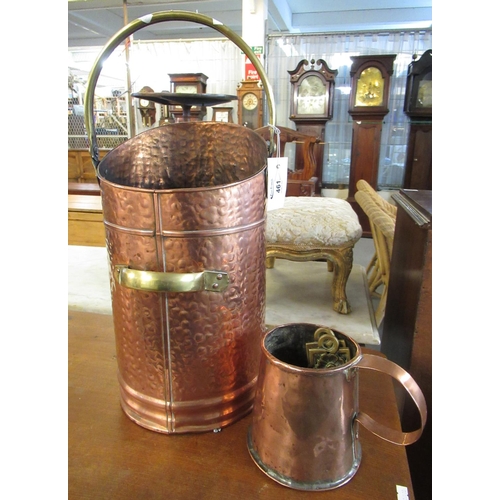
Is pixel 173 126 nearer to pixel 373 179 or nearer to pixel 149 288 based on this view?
pixel 149 288

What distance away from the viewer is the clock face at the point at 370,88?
3781 millimetres

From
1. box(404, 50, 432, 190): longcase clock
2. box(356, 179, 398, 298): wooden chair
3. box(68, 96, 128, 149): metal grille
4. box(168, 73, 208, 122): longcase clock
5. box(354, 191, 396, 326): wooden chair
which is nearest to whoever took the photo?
box(354, 191, 396, 326): wooden chair

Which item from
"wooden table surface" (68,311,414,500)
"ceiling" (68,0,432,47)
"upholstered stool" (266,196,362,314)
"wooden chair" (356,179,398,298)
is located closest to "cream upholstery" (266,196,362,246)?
"upholstered stool" (266,196,362,314)

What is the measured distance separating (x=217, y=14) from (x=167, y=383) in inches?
239

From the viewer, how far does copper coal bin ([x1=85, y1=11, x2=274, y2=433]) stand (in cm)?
49

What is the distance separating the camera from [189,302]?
517mm

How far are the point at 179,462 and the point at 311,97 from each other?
3998mm

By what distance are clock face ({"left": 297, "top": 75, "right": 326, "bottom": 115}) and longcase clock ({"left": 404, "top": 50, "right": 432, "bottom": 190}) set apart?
83cm

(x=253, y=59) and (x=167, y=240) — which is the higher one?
(x=253, y=59)

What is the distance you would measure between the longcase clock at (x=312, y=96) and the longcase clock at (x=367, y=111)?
0.78ft

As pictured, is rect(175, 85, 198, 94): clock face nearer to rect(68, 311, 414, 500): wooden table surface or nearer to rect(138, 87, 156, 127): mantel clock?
rect(138, 87, 156, 127): mantel clock

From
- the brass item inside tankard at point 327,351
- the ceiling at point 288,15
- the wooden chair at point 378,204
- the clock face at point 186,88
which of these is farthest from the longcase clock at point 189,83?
the brass item inside tankard at point 327,351

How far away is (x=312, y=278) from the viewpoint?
2104 mm

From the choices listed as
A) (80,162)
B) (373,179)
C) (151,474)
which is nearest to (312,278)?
(151,474)
